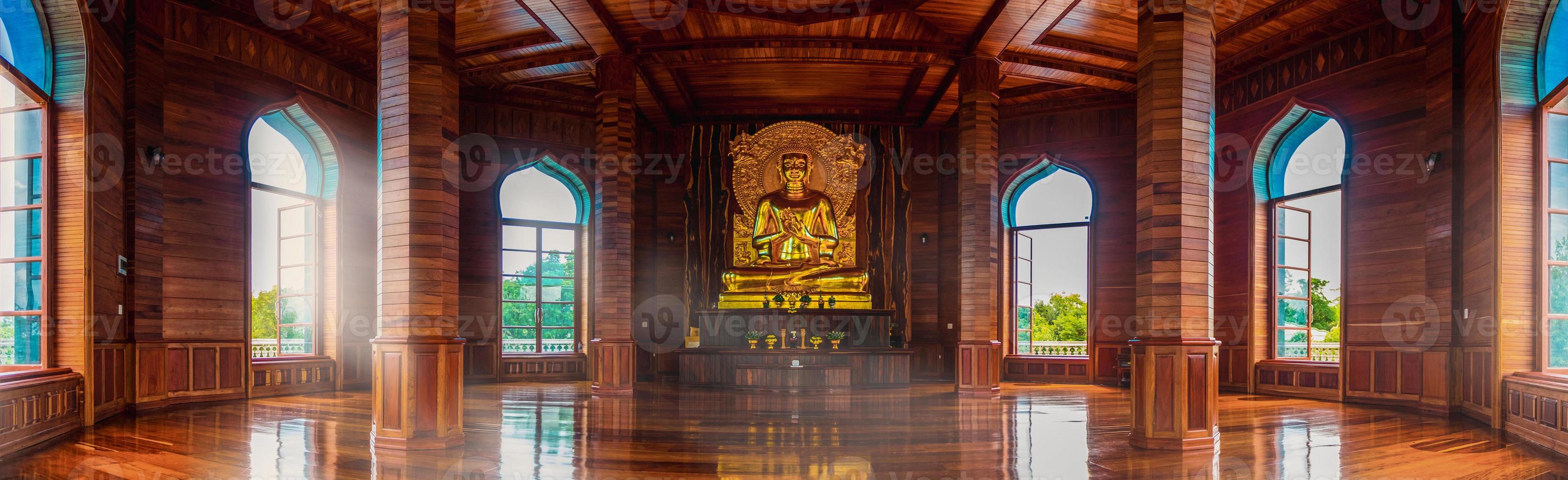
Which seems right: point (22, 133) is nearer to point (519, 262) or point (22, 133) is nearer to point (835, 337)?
point (519, 262)

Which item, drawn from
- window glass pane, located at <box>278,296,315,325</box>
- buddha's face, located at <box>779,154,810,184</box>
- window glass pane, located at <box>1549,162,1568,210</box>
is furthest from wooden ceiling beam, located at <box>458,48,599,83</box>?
window glass pane, located at <box>1549,162,1568,210</box>

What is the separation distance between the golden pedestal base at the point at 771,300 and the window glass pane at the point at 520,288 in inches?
121

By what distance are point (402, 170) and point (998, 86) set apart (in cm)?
761

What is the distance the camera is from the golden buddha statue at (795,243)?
1446 cm

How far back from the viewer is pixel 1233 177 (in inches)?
480

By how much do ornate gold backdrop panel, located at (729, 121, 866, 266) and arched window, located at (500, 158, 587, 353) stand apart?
8.96ft

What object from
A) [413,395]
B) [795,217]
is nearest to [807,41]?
[795,217]

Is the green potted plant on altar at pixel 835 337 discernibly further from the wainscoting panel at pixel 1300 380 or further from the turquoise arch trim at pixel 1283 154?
the turquoise arch trim at pixel 1283 154

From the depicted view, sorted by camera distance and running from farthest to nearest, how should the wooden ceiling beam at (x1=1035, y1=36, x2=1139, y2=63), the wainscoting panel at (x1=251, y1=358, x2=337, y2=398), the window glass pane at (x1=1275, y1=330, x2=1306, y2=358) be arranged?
the window glass pane at (x1=1275, y1=330, x2=1306, y2=358)
the wooden ceiling beam at (x1=1035, y1=36, x2=1139, y2=63)
the wainscoting panel at (x1=251, y1=358, x2=337, y2=398)

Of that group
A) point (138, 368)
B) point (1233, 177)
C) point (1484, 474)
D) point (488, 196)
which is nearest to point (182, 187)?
point (138, 368)

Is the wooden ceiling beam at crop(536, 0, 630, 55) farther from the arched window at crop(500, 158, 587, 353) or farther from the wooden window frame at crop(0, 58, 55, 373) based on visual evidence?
the wooden window frame at crop(0, 58, 55, 373)

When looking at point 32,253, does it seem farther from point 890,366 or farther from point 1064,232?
point 1064,232

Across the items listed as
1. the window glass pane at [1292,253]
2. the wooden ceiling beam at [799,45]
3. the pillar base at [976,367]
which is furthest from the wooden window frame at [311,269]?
the window glass pane at [1292,253]

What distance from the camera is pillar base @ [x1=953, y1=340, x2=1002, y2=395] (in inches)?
436
